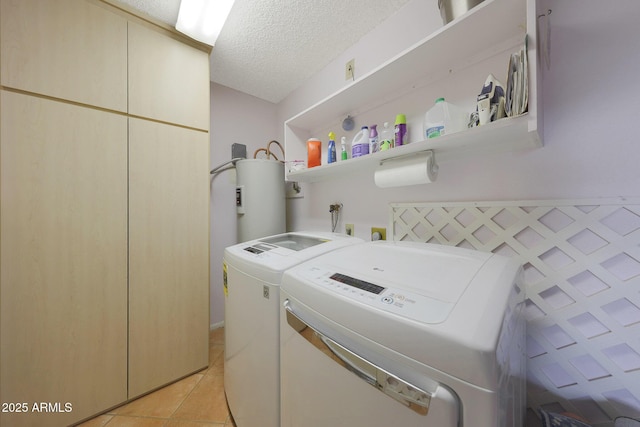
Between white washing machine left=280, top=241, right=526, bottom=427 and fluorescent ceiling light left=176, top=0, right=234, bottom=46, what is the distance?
157 cm

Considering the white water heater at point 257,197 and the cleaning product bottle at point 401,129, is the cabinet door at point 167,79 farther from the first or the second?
the cleaning product bottle at point 401,129

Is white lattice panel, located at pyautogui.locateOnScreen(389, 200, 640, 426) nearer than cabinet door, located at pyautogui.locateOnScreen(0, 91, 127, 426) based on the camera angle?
Yes

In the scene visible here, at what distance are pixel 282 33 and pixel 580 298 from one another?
82.1 inches

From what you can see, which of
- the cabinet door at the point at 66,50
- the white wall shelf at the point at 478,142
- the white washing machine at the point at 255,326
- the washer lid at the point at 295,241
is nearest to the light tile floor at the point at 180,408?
the white washing machine at the point at 255,326

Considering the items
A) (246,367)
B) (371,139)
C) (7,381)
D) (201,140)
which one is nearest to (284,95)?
(201,140)

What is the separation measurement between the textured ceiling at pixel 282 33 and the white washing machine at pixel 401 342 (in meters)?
1.50

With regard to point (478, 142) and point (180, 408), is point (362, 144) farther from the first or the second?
point (180, 408)

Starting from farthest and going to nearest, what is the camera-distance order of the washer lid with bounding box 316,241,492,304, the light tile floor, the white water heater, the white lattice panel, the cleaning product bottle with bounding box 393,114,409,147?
the white water heater → the light tile floor → the cleaning product bottle with bounding box 393,114,409,147 → the white lattice panel → the washer lid with bounding box 316,241,492,304

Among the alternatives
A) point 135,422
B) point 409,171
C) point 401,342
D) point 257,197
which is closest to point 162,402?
point 135,422

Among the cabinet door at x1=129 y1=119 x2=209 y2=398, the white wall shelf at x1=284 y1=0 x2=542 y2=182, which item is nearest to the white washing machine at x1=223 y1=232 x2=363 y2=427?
the cabinet door at x1=129 y1=119 x2=209 y2=398

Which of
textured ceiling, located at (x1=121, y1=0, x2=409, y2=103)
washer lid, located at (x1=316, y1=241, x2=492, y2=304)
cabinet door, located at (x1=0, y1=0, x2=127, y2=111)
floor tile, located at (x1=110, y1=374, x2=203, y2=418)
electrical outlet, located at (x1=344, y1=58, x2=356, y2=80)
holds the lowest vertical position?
floor tile, located at (x1=110, y1=374, x2=203, y2=418)

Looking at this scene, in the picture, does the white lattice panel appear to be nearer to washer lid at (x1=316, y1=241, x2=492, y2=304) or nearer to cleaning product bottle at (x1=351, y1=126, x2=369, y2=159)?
washer lid at (x1=316, y1=241, x2=492, y2=304)

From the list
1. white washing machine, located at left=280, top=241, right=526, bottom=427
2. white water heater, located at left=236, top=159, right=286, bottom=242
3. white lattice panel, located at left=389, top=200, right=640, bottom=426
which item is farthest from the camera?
white water heater, located at left=236, top=159, right=286, bottom=242

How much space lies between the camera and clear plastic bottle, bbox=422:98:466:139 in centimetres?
91
